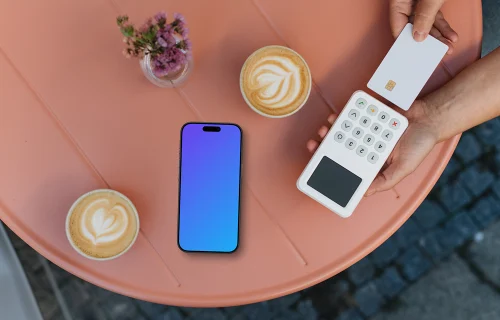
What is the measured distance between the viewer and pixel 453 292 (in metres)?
1.25

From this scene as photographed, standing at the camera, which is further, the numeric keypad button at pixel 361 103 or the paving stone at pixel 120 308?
the paving stone at pixel 120 308

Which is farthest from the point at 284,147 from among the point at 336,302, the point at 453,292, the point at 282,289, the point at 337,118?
the point at 453,292

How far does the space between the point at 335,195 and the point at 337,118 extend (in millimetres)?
128

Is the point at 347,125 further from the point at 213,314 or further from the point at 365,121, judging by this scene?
the point at 213,314

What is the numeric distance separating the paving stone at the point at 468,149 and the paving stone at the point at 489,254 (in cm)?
20

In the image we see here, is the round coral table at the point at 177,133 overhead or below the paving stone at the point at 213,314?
overhead

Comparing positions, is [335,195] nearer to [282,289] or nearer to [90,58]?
[282,289]

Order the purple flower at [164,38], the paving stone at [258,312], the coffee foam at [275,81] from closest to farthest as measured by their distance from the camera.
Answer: the purple flower at [164,38] < the coffee foam at [275,81] < the paving stone at [258,312]

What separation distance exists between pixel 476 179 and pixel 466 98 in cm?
53

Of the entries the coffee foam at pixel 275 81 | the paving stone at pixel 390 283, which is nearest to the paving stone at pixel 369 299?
the paving stone at pixel 390 283

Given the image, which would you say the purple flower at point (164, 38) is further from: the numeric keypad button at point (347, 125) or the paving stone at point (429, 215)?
the paving stone at point (429, 215)

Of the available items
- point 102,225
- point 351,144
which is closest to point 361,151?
point 351,144

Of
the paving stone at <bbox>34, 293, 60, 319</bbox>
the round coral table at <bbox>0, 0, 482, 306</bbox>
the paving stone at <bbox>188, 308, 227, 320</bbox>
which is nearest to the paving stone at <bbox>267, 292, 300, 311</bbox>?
the paving stone at <bbox>188, 308, 227, 320</bbox>

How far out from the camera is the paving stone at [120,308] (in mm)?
1251
